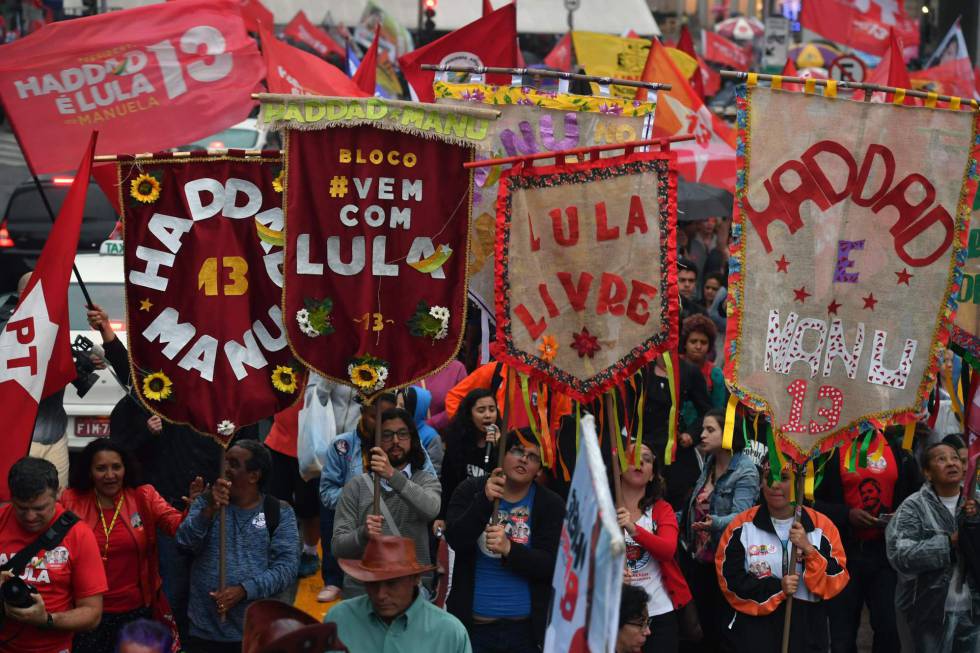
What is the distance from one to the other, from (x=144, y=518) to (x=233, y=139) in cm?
1314

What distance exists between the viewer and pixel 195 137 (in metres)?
10.4

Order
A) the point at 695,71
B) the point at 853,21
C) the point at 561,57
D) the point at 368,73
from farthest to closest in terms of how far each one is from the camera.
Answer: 1. the point at 853,21
2. the point at 561,57
3. the point at 695,71
4. the point at 368,73

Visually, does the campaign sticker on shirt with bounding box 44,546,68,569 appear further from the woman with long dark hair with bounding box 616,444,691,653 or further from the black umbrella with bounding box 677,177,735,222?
the black umbrella with bounding box 677,177,735,222

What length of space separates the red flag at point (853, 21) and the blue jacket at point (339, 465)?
1496 centimetres

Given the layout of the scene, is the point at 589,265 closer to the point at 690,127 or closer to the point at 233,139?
the point at 690,127

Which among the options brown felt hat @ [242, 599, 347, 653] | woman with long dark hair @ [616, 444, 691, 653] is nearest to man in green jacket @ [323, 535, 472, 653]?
brown felt hat @ [242, 599, 347, 653]

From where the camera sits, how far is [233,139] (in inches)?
784

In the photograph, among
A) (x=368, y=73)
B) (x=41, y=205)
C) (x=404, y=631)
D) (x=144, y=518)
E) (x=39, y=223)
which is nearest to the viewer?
(x=404, y=631)

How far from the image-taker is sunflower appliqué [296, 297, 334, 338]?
6.83m

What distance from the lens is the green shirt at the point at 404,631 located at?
233 inches

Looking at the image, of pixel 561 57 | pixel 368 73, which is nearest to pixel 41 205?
pixel 561 57

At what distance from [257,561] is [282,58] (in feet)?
17.3

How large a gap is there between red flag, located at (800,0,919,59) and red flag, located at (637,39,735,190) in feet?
25.8

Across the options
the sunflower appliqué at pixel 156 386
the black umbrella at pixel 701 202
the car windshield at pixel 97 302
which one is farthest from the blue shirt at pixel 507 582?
the black umbrella at pixel 701 202
